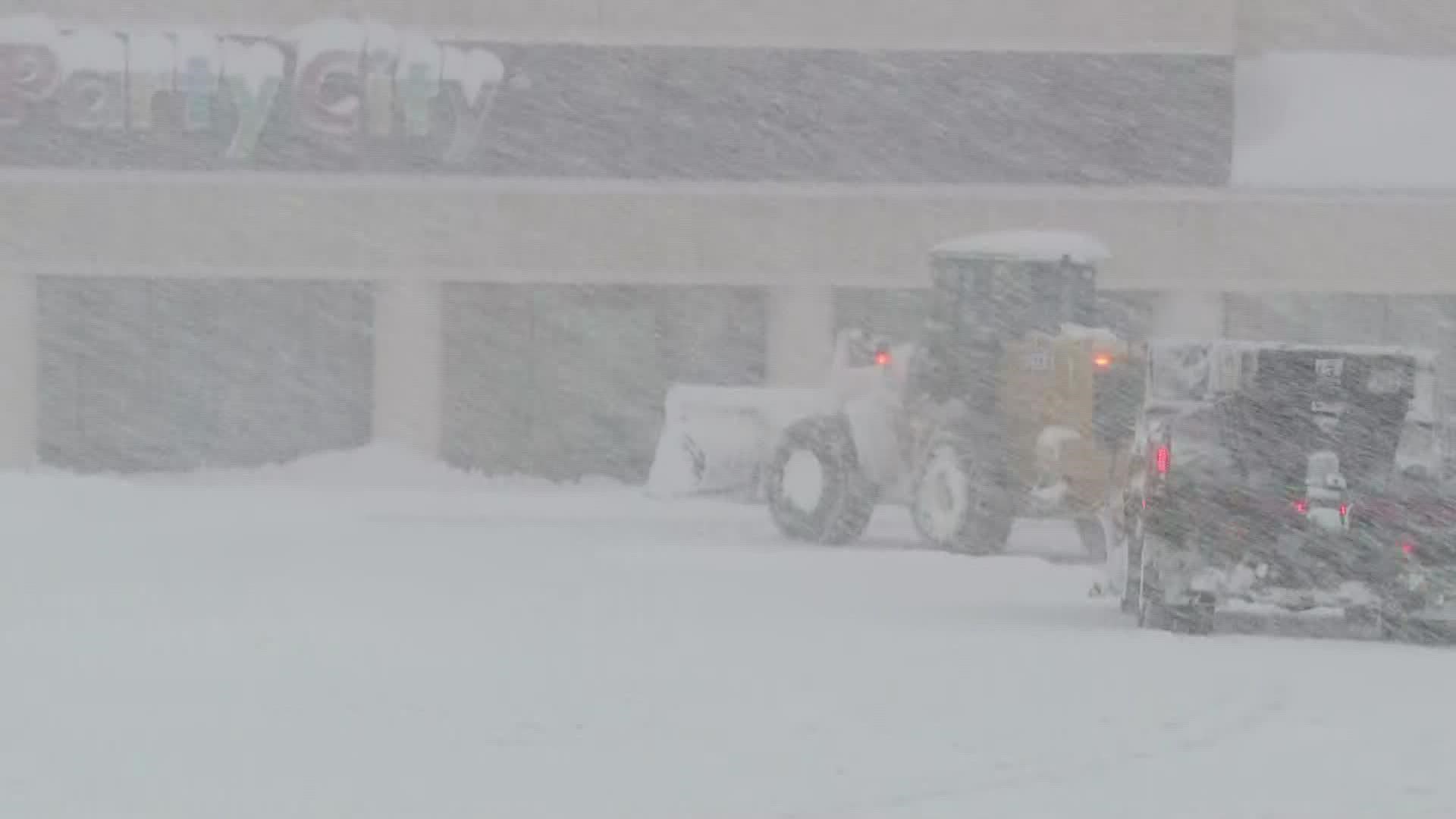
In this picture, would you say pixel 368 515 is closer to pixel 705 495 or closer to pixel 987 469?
pixel 705 495

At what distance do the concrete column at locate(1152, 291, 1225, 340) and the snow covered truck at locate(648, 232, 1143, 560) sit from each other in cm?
1252

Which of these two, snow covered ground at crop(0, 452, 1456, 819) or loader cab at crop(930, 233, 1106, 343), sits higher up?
loader cab at crop(930, 233, 1106, 343)

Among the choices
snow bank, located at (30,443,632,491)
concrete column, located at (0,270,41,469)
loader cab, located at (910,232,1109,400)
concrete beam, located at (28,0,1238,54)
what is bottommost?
snow bank, located at (30,443,632,491)

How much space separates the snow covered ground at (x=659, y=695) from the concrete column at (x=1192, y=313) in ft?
51.8

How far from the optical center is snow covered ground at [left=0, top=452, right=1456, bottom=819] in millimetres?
10102

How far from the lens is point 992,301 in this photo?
24.2m

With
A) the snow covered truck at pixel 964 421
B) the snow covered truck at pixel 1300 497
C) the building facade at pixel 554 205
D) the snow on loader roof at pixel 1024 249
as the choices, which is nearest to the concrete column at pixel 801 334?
the building facade at pixel 554 205

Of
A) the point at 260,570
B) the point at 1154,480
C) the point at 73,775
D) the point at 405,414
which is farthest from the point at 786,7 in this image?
the point at 73,775

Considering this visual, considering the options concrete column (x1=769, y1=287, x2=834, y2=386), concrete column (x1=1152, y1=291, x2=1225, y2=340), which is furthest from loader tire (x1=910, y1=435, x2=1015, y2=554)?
concrete column (x1=1152, y1=291, x2=1225, y2=340)

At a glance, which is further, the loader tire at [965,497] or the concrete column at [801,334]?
the concrete column at [801,334]

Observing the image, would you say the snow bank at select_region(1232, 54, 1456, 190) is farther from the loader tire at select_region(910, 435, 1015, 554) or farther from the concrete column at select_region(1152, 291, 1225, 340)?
the loader tire at select_region(910, 435, 1015, 554)

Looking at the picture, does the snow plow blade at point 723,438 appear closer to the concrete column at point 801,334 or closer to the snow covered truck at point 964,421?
the snow covered truck at point 964,421

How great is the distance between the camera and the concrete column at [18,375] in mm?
37375

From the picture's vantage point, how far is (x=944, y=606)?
18.2m
